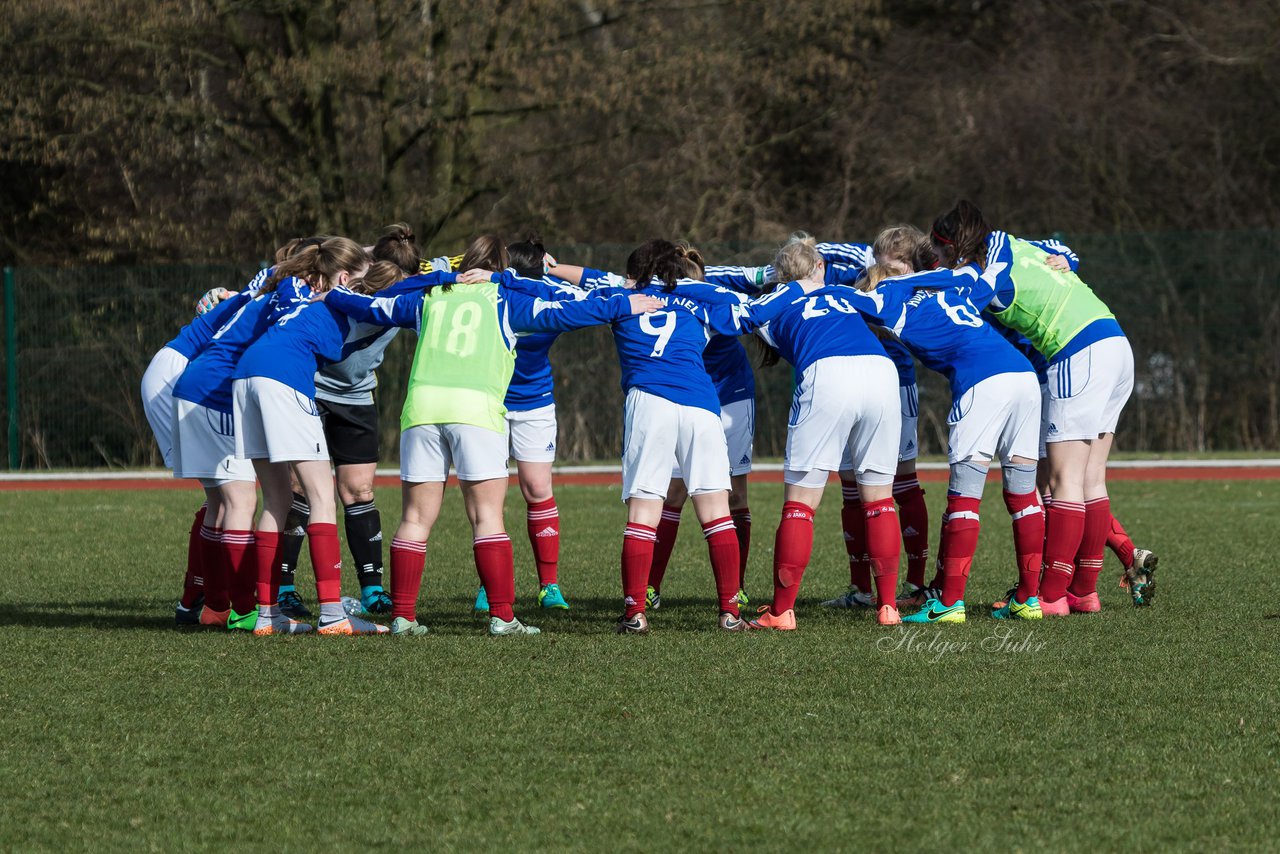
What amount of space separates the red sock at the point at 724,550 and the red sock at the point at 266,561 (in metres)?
1.93

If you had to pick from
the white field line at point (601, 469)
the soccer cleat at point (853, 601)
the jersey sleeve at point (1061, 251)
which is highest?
the jersey sleeve at point (1061, 251)

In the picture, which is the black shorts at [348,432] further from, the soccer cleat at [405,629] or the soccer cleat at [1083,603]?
the soccer cleat at [1083,603]

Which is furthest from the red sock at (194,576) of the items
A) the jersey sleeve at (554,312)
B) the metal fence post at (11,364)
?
the metal fence post at (11,364)

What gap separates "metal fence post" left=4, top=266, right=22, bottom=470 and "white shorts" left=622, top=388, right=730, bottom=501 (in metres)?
15.1

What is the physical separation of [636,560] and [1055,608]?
210 cm

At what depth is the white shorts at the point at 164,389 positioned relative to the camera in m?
7.92

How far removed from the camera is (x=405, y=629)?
7270 millimetres

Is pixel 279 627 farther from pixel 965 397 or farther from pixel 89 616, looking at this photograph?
pixel 965 397

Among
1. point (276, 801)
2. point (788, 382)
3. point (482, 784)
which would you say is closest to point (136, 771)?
point (276, 801)

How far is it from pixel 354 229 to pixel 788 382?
19.4ft

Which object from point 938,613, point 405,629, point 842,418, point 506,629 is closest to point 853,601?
point 938,613

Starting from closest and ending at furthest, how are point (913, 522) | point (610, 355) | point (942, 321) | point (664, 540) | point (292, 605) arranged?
point (942, 321)
point (664, 540)
point (913, 522)
point (292, 605)
point (610, 355)

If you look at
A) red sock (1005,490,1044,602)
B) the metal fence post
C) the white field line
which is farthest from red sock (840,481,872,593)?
the metal fence post

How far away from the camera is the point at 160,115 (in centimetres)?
2014
